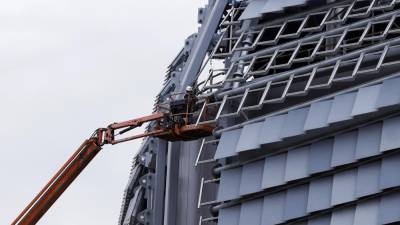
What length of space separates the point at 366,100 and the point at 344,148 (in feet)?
8.34

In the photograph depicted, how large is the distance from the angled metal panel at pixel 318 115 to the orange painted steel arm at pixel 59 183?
1584 cm

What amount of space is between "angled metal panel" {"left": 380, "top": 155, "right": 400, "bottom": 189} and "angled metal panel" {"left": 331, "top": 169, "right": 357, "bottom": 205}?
5.80 feet

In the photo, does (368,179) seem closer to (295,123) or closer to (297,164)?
(297,164)

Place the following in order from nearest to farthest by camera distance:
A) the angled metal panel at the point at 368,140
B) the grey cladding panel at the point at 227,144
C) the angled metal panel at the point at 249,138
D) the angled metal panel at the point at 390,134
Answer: the angled metal panel at the point at 390,134
the angled metal panel at the point at 368,140
the angled metal panel at the point at 249,138
the grey cladding panel at the point at 227,144

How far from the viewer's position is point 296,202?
3095 inches

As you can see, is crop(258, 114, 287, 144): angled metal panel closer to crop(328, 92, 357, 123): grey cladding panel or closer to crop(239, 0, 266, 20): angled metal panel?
crop(328, 92, 357, 123): grey cladding panel

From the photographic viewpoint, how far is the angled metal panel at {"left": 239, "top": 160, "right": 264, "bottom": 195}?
80.7 m

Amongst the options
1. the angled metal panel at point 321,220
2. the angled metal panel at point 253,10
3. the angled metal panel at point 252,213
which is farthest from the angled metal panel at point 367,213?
the angled metal panel at point 253,10

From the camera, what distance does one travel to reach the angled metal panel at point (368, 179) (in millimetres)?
74688

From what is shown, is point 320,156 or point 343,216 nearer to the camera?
point 343,216

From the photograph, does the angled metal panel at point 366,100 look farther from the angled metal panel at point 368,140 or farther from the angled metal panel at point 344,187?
the angled metal panel at point 344,187

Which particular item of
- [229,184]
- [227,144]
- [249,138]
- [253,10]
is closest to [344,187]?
[249,138]

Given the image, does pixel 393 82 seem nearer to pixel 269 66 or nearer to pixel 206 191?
pixel 269 66

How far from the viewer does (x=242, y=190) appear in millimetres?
81000
